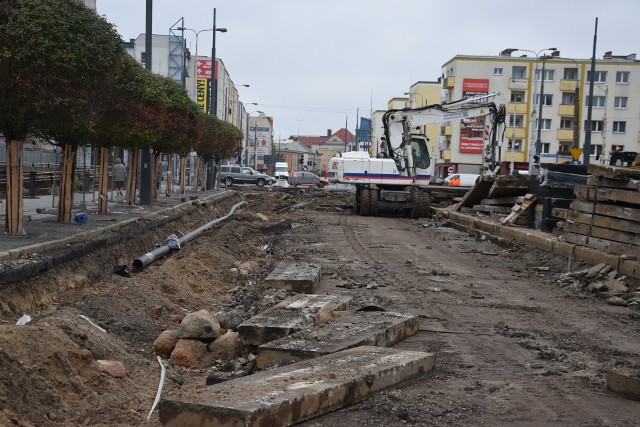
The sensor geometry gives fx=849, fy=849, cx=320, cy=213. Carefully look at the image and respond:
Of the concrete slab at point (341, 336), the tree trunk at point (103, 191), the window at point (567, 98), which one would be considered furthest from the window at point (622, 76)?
the concrete slab at point (341, 336)

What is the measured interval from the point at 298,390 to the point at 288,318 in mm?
3030

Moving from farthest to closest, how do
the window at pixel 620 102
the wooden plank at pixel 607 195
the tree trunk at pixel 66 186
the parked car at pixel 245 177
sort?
the window at pixel 620 102
the parked car at pixel 245 177
the tree trunk at pixel 66 186
the wooden plank at pixel 607 195

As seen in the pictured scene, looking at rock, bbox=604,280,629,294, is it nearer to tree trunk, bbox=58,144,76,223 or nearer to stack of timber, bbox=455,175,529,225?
stack of timber, bbox=455,175,529,225

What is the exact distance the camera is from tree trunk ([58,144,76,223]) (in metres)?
18.6

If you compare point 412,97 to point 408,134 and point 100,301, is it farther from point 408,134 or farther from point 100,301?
point 100,301

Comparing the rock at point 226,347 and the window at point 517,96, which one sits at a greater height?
the window at point 517,96

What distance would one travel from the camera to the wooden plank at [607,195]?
14.1 meters

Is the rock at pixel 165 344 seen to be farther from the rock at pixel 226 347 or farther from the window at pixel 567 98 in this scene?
the window at pixel 567 98

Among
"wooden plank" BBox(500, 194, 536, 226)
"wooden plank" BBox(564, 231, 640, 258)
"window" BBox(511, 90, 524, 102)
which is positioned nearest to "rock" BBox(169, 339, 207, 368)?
"wooden plank" BBox(564, 231, 640, 258)

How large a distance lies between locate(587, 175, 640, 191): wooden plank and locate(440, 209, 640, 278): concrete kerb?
118cm

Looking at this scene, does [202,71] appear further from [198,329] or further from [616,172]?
[198,329]

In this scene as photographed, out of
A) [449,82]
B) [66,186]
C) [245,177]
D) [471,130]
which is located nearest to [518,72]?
[449,82]

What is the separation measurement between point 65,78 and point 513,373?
34.7 ft

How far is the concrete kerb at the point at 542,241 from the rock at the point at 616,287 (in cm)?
51
